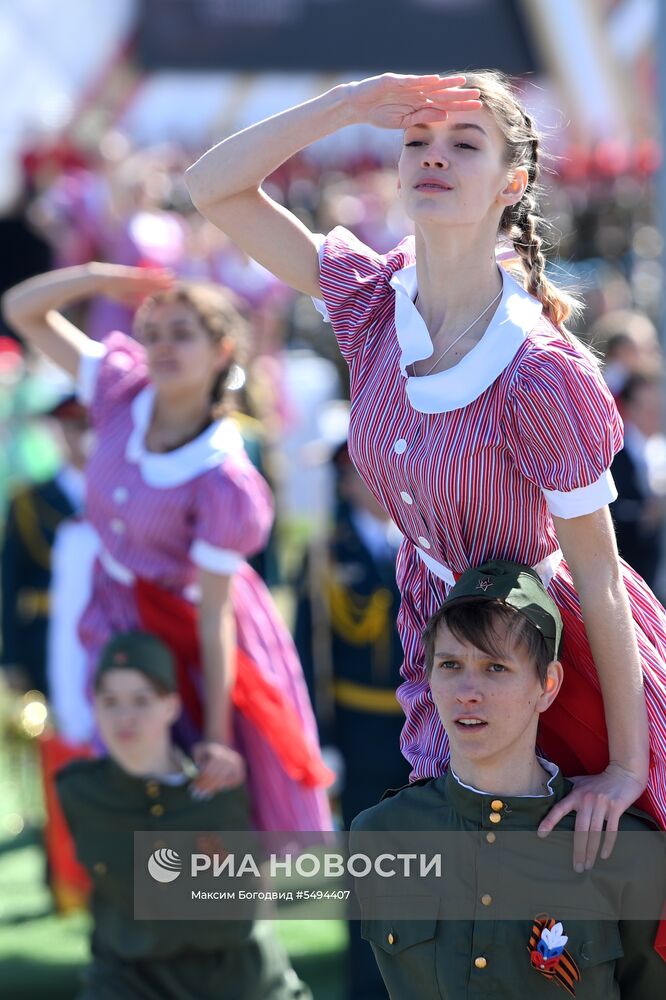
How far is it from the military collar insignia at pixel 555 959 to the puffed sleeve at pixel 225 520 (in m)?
1.51

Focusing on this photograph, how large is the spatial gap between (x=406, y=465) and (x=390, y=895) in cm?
63

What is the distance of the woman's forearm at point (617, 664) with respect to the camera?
2273mm

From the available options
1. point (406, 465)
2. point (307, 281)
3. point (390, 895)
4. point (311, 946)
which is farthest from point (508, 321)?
point (311, 946)

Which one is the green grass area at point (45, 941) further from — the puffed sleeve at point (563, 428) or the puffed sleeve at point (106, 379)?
the puffed sleeve at point (563, 428)

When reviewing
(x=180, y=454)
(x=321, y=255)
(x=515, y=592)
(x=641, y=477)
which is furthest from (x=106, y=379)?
(x=641, y=477)

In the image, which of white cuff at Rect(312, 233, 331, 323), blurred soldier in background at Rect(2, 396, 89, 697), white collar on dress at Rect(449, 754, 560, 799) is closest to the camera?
white collar on dress at Rect(449, 754, 560, 799)

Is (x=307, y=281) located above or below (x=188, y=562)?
above

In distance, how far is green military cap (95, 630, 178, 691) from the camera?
360 cm

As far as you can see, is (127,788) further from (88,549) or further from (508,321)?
(508,321)

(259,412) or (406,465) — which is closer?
(406,465)

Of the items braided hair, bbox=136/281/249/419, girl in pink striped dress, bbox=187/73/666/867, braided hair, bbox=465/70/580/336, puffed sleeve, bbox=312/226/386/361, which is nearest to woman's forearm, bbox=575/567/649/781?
girl in pink striped dress, bbox=187/73/666/867

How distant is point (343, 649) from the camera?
16.1 ft

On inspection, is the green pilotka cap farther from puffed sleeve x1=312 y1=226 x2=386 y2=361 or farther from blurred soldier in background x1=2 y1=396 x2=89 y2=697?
blurred soldier in background x1=2 y1=396 x2=89 y2=697

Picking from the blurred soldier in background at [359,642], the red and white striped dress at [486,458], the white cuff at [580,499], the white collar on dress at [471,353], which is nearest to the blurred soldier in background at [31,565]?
the blurred soldier in background at [359,642]
